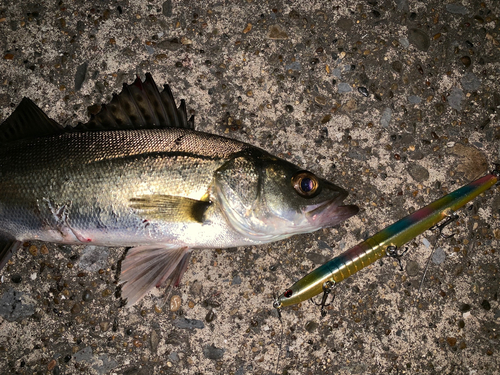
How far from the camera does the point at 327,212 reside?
2.25 metres

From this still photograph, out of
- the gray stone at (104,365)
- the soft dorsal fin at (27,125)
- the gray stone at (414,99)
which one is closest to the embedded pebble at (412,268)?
the gray stone at (414,99)

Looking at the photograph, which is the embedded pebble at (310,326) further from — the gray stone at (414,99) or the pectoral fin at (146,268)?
the gray stone at (414,99)

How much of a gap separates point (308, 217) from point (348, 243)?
66cm

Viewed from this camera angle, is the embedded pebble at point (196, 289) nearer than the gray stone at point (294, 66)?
Yes

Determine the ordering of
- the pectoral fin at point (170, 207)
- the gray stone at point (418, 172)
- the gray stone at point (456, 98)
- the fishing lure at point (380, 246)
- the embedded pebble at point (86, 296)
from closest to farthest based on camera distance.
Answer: the pectoral fin at point (170, 207)
the fishing lure at point (380, 246)
the embedded pebble at point (86, 296)
the gray stone at point (418, 172)
the gray stone at point (456, 98)

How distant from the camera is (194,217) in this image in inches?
86.4

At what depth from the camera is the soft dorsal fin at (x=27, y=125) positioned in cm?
238

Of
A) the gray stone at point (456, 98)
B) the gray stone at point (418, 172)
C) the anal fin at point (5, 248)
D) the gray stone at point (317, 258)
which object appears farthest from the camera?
the gray stone at point (456, 98)

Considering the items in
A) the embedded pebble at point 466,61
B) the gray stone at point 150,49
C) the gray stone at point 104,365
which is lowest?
the gray stone at point 104,365

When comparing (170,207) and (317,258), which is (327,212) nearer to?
(317,258)

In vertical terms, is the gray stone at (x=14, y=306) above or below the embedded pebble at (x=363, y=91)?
below

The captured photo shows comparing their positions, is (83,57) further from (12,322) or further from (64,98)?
(12,322)

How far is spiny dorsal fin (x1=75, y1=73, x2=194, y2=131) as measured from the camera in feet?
7.72

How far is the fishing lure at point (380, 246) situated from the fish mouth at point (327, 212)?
0.41 meters
